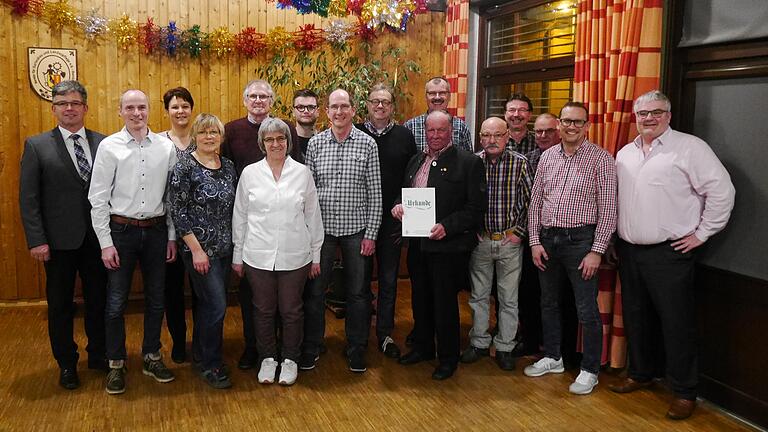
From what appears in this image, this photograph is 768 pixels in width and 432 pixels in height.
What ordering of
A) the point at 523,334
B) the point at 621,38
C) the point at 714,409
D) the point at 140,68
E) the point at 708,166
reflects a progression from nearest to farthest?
1. the point at 708,166
2. the point at 714,409
3. the point at 621,38
4. the point at 523,334
5. the point at 140,68

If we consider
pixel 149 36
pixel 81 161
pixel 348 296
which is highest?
pixel 149 36

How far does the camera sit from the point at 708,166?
10.4ft

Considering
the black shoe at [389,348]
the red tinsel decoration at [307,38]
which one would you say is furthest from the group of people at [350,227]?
the red tinsel decoration at [307,38]

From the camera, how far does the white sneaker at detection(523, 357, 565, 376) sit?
150 inches

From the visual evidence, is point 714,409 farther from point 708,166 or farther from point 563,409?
point 708,166

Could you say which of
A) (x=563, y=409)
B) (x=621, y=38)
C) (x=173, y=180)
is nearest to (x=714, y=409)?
(x=563, y=409)

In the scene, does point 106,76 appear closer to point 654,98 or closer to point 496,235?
point 496,235

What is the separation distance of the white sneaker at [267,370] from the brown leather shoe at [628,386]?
186cm

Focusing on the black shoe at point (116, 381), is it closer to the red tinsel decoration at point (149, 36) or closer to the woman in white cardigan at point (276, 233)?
the woman in white cardigan at point (276, 233)

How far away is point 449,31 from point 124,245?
3747 mm

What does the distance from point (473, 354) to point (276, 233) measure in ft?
4.85

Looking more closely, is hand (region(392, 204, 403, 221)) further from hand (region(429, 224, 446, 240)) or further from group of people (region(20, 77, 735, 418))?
hand (region(429, 224, 446, 240))

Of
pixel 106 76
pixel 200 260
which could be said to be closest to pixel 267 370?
pixel 200 260

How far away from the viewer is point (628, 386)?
3.58 m
